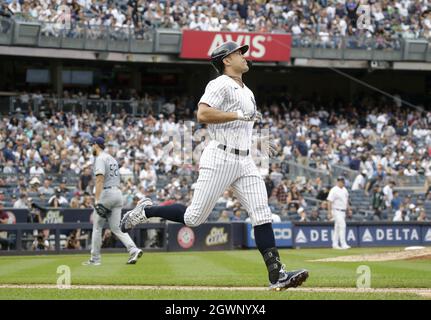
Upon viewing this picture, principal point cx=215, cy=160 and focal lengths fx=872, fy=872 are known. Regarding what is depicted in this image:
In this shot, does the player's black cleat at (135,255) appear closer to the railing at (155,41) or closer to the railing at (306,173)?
the railing at (306,173)

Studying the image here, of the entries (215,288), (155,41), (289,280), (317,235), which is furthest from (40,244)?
(155,41)

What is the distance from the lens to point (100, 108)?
96.9ft

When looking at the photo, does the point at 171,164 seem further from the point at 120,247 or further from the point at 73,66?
the point at 73,66

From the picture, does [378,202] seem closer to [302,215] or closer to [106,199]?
[302,215]

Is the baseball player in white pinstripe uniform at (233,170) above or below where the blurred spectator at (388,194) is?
above

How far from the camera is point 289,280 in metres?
8.26

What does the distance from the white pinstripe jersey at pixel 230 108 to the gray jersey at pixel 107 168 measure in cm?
525

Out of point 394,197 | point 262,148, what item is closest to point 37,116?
point 394,197

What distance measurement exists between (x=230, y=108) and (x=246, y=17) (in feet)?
83.4

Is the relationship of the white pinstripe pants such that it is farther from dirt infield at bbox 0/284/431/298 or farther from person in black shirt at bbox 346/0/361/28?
person in black shirt at bbox 346/0/361/28

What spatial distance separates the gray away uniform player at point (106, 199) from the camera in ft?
44.4

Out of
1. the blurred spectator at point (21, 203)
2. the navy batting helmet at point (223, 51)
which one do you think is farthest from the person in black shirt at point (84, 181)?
the navy batting helmet at point (223, 51)

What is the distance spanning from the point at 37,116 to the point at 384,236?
11823mm

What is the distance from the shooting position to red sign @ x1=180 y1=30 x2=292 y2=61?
3177cm
